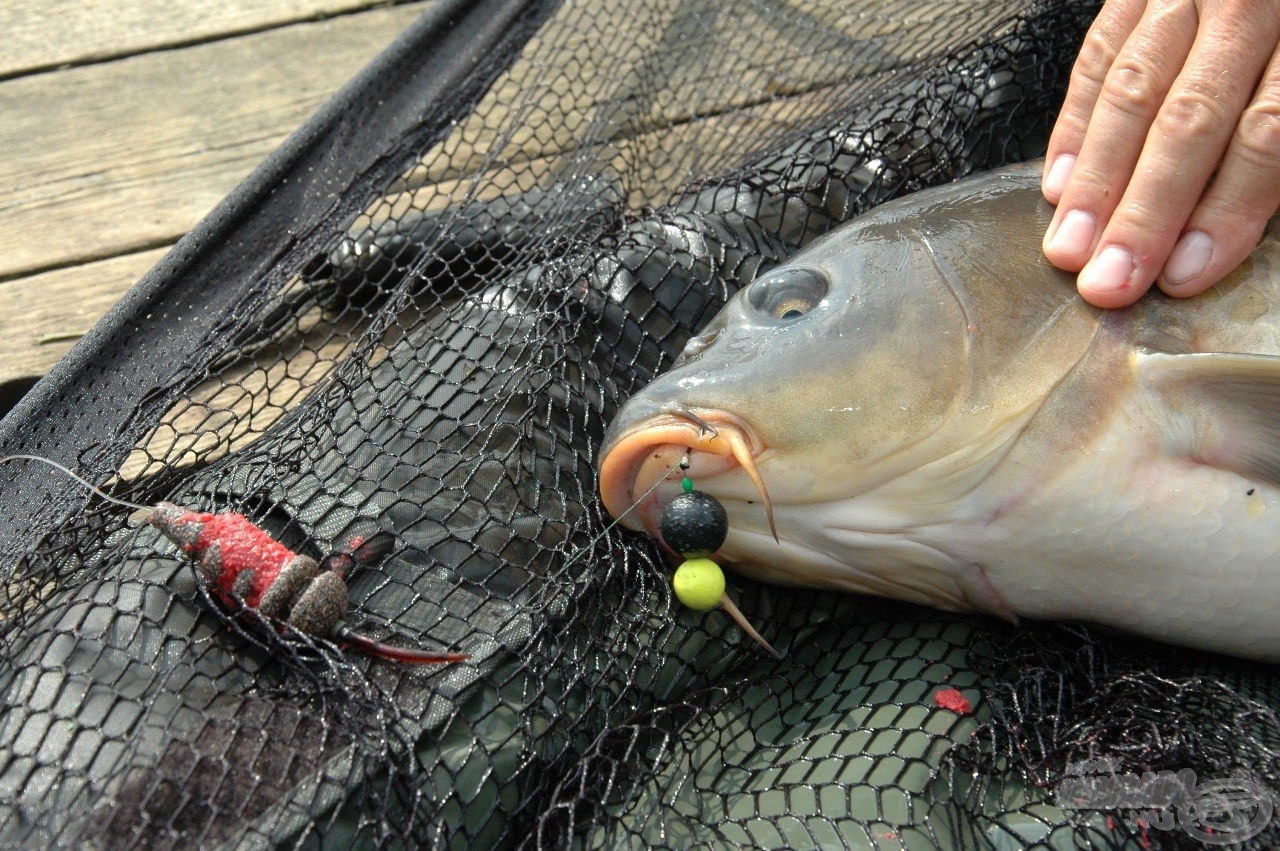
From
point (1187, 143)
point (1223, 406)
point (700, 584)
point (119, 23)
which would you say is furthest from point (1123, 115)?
point (119, 23)

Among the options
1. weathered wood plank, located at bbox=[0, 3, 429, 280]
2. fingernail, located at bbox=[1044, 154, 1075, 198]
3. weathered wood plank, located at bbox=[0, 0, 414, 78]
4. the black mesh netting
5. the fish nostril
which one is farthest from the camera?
weathered wood plank, located at bbox=[0, 0, 414, 78]

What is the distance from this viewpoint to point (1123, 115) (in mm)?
1895

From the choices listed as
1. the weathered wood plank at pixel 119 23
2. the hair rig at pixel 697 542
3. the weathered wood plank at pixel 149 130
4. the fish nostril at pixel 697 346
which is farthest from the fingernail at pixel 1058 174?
the weathered wood plank at pixel 119 23

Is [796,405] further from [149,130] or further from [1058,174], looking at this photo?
[149,130]

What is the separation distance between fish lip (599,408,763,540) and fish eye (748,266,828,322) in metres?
0.25

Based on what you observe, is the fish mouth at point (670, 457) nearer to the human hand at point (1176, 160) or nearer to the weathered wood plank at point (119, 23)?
the human hand at point (1176, 160)

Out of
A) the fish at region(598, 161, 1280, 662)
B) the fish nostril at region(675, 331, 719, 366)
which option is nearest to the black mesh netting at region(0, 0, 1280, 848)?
the fish at region(598, 161, 1280, 662)

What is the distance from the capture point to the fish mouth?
65.4 inches

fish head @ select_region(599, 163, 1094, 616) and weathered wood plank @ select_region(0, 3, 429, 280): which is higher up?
fish head @ select_region(599, 163, 1094, 616)

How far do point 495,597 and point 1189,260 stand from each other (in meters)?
1.32

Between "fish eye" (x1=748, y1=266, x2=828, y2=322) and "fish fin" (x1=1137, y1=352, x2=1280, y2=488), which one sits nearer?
"fish fin" (x1=1137, y1=352, x2=1280, y2=488)

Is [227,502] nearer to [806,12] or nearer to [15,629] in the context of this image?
[15,629]

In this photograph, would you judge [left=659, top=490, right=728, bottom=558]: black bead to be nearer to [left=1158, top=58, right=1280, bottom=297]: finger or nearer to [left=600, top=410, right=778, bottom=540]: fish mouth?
[left=600, top=410, right=778, bottom=540]: fish mouth

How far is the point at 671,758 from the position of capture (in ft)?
5.48
